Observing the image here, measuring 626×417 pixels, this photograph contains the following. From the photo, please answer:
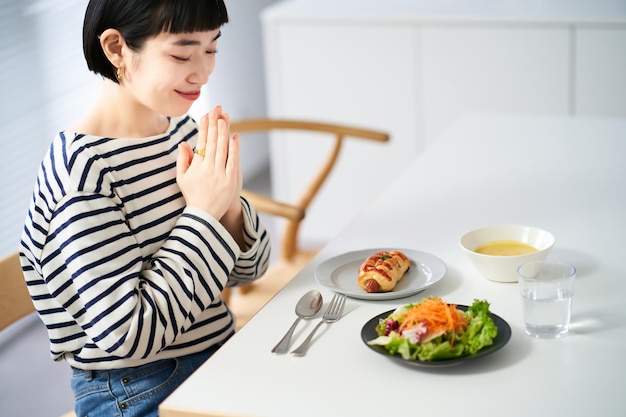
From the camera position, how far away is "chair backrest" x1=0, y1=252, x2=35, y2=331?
1.46 meters

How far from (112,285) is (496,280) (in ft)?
1.84

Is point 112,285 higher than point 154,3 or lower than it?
lower

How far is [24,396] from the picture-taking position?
2.53m

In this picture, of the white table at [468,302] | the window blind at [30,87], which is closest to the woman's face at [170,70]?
the white table at [468,302]

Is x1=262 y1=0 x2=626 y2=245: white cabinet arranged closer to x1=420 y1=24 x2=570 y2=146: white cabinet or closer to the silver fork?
x1=420 y1=24 x2=570 y2=146: white cabinet

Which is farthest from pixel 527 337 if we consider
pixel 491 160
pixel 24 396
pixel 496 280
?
pixel 24 396

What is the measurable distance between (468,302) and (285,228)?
974 millimetres

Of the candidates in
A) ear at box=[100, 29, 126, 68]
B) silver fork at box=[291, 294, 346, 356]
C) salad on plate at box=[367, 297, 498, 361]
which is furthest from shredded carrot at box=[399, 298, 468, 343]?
ear at box=[100, 29, 126, 68]

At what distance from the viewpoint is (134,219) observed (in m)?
1.32

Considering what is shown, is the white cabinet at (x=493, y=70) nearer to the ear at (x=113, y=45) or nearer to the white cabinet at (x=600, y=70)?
the white cabinet at (x=600, y=70)

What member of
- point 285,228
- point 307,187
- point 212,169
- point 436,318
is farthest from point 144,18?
point 307,187

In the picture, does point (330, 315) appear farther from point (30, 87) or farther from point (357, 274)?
point (30, 87)

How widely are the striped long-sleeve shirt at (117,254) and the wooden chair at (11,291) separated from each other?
161 millimetres

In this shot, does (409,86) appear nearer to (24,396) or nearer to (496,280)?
(24,396)
